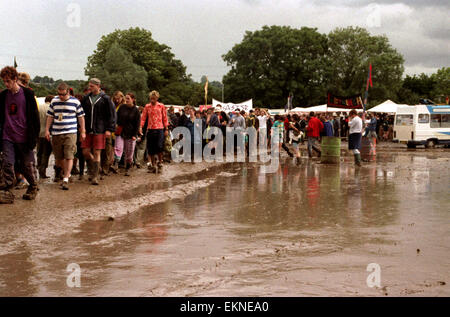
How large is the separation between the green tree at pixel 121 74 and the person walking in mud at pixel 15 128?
64.8 metres

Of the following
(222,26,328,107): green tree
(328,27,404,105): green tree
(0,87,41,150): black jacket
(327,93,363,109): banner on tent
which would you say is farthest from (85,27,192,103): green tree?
(0,87,41,150): black jacket

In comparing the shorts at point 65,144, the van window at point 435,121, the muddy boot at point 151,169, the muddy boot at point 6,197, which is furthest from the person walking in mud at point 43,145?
the van window at point 435,121

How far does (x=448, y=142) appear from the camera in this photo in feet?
112

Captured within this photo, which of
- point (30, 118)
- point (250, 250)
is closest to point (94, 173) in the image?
point (30, 118)

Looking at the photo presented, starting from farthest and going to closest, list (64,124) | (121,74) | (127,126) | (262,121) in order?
(121,74) → (262,121) → (127,126) → (64,124)

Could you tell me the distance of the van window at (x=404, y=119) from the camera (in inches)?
1374

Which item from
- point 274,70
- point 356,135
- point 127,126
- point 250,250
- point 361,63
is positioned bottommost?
point 250,250

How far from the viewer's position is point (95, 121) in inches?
454

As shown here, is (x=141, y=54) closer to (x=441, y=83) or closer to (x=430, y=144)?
(x=441, y=83)

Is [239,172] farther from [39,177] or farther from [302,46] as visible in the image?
[302,46]

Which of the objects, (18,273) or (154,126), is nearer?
(18,273)

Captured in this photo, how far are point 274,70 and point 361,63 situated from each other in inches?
606

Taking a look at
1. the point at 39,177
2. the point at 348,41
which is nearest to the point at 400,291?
the point at 39,177
